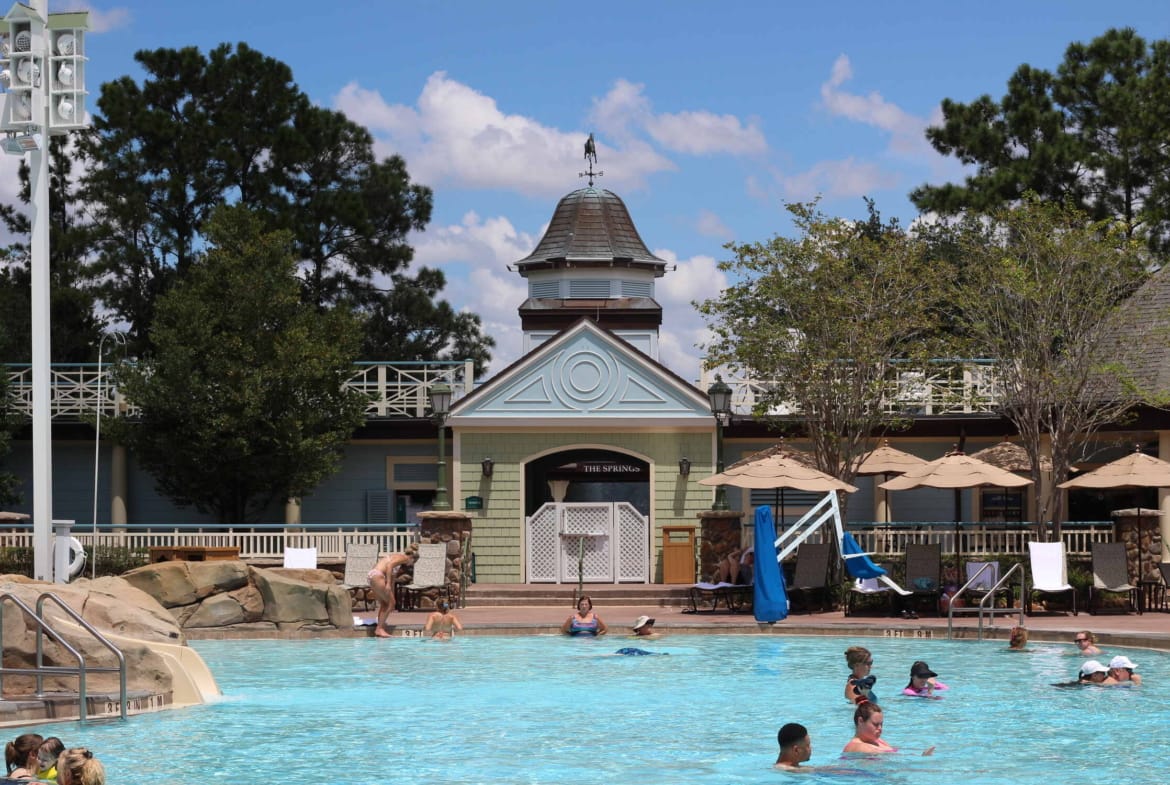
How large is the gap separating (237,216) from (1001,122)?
24105 mm

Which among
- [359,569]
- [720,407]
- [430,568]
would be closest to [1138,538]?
[720,407]

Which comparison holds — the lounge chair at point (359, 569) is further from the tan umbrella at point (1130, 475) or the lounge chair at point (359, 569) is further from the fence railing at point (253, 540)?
the tan umbrella at point (1130, 475)

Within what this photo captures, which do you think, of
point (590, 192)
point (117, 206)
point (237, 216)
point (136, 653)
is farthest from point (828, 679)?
point (117, 206)

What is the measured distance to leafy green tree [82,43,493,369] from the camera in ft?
148

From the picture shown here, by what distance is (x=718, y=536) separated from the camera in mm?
28172

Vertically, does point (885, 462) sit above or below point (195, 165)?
below

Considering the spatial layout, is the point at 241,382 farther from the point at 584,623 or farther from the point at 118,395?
the point at 584,623

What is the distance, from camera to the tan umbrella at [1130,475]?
83.4 feet

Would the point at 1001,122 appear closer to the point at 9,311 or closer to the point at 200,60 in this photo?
the point at 200,60

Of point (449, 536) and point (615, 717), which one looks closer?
point (615, 717)

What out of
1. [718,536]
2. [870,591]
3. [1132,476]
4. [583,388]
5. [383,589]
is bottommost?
[870,591]

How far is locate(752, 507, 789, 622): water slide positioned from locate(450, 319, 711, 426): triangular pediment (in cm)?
770

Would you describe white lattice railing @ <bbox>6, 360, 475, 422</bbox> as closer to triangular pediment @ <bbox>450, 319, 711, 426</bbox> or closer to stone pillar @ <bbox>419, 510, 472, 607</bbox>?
triangular pediment @ <bbox>450, 319, 711, 426</bbox>

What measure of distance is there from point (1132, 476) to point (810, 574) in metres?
5.36
